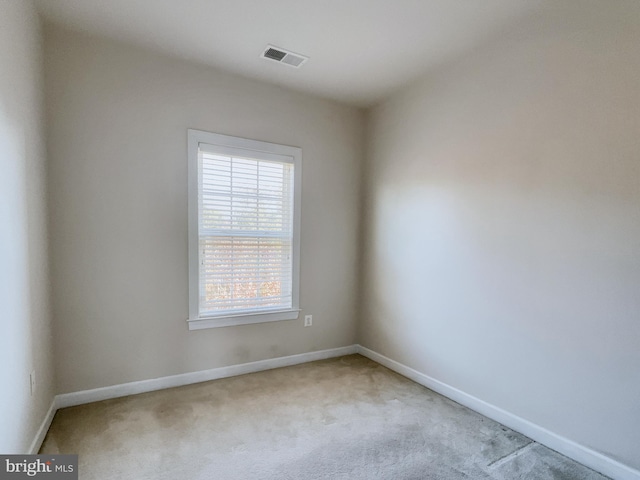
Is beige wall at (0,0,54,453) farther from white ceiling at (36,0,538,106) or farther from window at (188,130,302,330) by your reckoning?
window at (188,130,302,330)

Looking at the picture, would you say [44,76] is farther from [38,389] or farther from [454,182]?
[454,182]

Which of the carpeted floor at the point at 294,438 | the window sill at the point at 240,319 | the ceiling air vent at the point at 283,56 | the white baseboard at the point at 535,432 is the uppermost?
the ceiling air vent at the point at 283,56

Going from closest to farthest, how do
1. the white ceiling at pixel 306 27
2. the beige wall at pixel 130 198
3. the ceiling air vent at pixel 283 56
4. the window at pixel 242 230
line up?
the white ceiling at pixel 306 27, the beige wall at pixel 130 198, the ceiling air vent at pixel 283 56, the window at pixel 242 230

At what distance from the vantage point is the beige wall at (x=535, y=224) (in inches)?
72.6

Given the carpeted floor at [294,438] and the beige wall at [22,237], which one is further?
the carpeted floor at [294,438]

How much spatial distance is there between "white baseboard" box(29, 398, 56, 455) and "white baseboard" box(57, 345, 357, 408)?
0.11m

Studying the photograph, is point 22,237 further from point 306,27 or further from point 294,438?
point 306,27

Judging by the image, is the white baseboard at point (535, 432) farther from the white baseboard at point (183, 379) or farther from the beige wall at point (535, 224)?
the white baseboard at point (183, 379)

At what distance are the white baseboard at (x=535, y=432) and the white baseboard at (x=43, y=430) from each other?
283 centimetres

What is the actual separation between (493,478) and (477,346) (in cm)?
95

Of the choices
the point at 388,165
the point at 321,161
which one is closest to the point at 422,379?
the point at 388,165

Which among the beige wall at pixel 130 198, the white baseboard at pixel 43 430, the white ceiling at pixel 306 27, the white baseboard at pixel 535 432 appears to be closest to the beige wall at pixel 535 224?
the white baseboard at pixel 535 432

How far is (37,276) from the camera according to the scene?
210 centimetres

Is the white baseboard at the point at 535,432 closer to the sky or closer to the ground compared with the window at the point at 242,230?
closer to the ground
